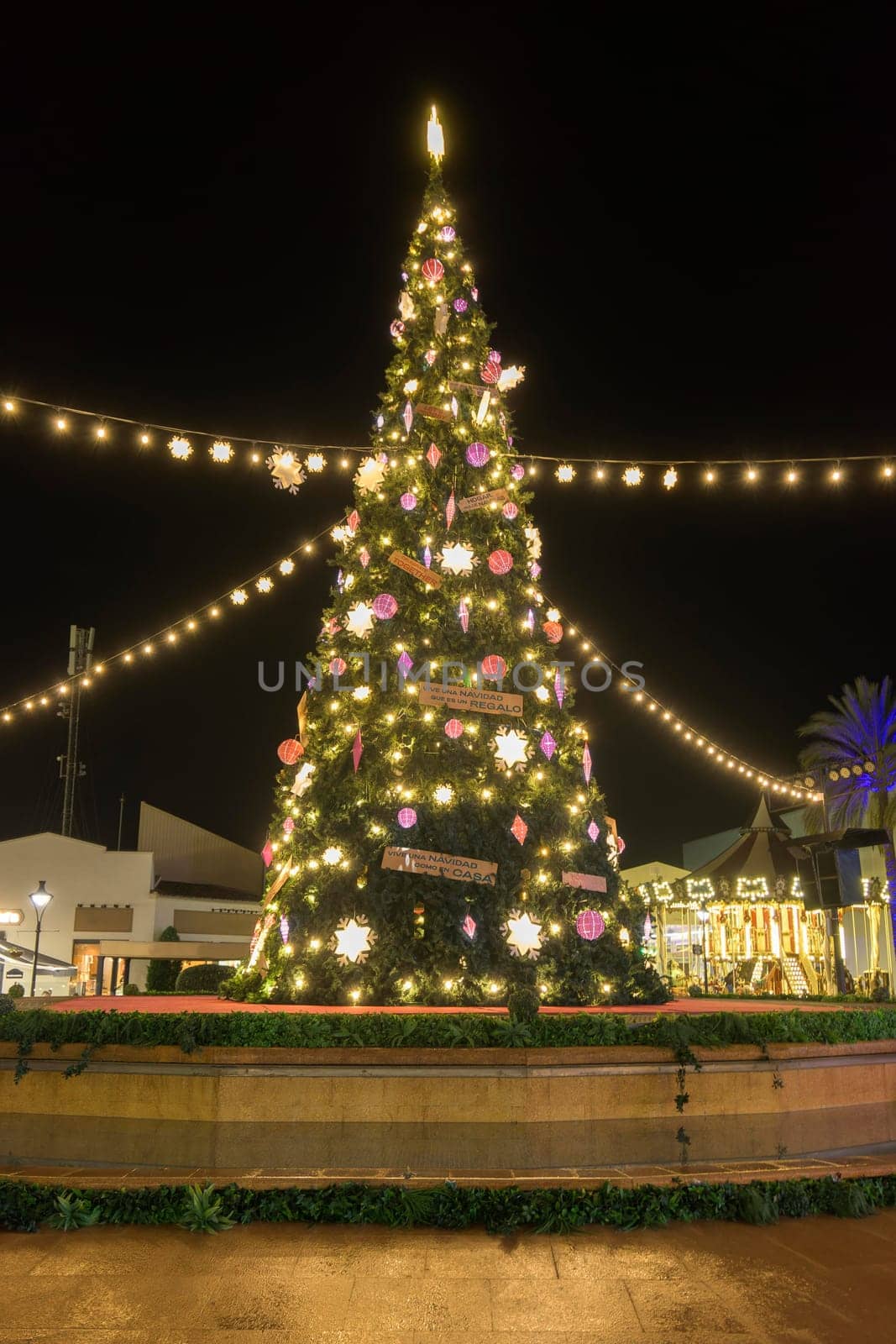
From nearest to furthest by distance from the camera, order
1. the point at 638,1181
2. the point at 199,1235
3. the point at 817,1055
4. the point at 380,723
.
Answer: the point at 199,1235
the point at 638,1181
the point at 817,1055
the point at 380,723

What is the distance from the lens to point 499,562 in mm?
11125

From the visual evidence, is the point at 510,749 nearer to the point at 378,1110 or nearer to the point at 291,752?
the point at 291,752

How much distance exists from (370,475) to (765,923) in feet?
63.1

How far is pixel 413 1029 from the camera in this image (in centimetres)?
717

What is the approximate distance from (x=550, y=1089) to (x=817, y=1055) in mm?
2378

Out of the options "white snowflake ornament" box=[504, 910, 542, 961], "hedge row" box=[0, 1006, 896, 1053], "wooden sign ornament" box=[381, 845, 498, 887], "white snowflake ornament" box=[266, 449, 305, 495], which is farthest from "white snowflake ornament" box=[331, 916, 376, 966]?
"white snowflake ornament" box=[266, 449, 305, 495]

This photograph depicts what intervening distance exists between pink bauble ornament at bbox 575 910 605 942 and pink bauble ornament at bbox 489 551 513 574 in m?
3.89

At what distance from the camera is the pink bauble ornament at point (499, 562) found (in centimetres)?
1112

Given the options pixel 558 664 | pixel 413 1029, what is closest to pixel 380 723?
pixel 558 664

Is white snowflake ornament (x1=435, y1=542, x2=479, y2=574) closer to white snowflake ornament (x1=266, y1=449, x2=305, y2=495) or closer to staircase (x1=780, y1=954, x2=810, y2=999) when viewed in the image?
white snowflake ornament (x1=266, y1=449, x2=305, y2=495)

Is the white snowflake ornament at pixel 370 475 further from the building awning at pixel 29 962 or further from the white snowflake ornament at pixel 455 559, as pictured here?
the building awning at pixel 29 962

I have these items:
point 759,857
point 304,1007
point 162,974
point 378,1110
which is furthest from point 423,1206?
point 162,974

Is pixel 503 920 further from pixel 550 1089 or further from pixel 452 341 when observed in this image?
pixel 452 341

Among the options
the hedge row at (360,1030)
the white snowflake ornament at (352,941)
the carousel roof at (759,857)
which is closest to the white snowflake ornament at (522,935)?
the white snowflake ornament at (352,941)
